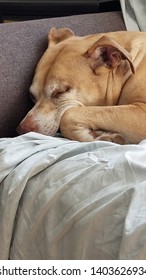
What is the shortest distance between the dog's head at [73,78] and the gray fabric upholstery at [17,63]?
38 mm

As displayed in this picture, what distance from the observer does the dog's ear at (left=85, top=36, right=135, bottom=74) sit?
1.28 meters

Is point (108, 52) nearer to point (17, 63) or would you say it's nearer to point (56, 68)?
point (56, 68)

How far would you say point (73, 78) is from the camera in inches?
52.4

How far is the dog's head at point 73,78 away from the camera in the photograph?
1315 mm

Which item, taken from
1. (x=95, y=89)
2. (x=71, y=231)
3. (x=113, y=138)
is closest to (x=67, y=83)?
(x=95, y=89)

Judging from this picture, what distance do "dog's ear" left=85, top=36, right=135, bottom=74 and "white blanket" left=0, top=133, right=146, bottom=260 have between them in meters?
0.38

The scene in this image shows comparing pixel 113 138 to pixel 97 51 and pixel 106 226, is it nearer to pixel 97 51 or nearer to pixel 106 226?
pixel 97 51

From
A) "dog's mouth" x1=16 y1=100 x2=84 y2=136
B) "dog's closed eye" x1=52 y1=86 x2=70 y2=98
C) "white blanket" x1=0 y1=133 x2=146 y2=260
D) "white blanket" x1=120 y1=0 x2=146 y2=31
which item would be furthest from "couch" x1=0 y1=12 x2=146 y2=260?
"white blanket" x1=120 y1=0 x2=146 y2=31

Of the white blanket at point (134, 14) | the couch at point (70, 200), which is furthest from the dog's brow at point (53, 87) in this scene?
the white blanket at point (134, 14)

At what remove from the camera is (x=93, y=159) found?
0.93 metres

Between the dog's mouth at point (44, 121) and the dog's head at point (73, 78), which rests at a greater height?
the dog's head at point (73, 78)

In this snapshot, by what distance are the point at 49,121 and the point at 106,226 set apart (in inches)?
22.4

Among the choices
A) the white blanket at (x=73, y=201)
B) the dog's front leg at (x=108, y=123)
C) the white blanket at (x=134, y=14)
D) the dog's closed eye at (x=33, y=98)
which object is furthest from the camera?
the white blanket at (x=134, y=14)

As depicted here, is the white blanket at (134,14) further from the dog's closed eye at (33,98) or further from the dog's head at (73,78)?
the dog's closed eye at (33,98)
